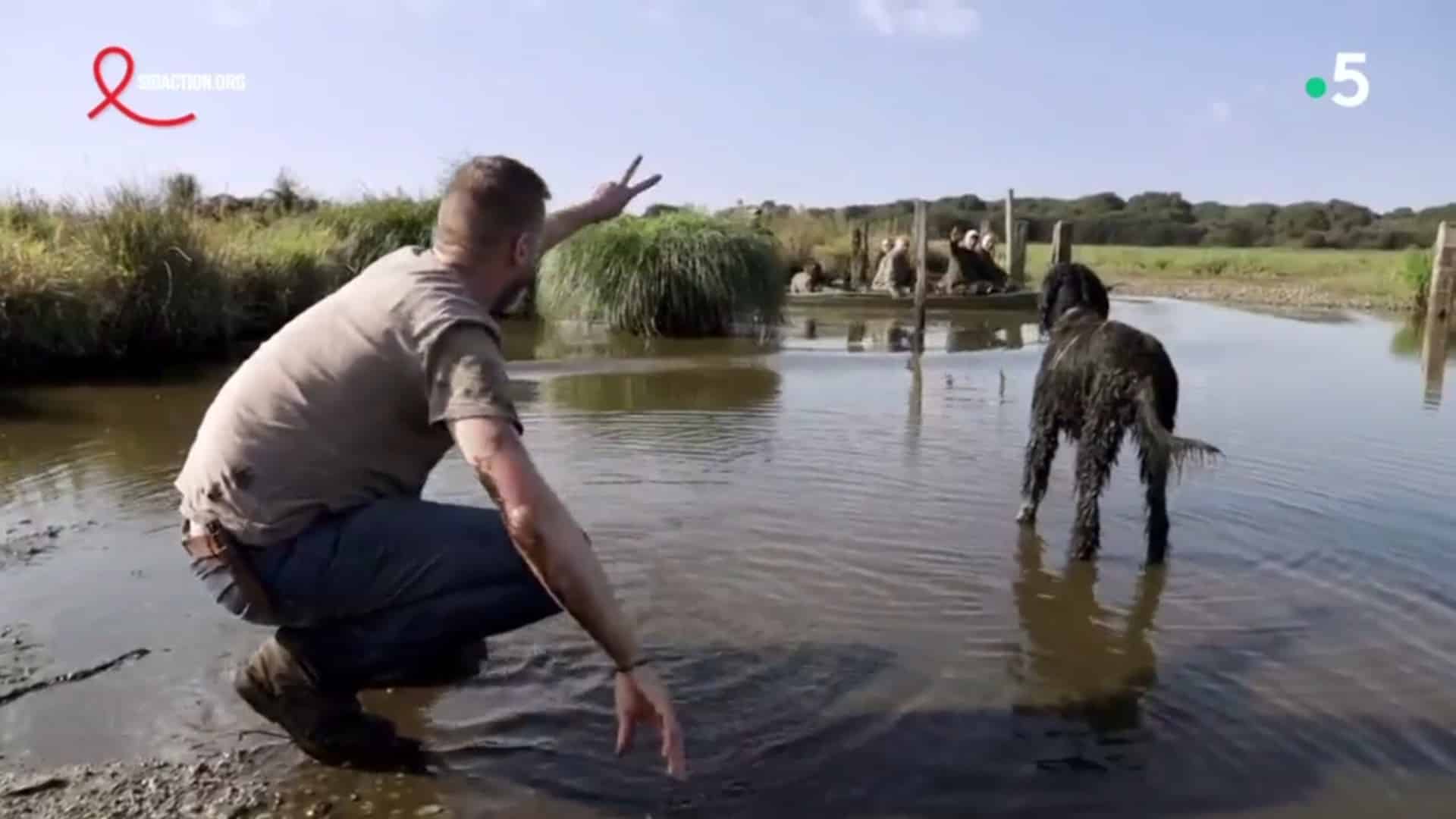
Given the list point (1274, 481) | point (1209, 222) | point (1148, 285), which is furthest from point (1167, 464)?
point (1209, 222)

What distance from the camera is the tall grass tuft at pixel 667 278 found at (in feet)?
57.9

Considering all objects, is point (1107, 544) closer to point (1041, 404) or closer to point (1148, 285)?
point (1041, 404)

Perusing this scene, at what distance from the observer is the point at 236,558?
10.4ft

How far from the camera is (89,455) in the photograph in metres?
7.83

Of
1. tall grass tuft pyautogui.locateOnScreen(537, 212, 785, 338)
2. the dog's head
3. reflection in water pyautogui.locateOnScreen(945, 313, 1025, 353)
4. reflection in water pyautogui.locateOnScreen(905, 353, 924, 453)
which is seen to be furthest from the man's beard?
tall grass tuft pyautogui.locateOnScreen(537, 212, 785, 338)

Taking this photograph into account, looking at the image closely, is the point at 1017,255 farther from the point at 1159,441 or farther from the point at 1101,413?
the point at 1159,441

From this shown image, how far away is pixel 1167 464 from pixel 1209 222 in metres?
61.0

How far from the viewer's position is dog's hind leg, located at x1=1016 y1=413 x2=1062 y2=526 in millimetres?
6422

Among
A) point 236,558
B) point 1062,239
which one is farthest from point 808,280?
point 236,558

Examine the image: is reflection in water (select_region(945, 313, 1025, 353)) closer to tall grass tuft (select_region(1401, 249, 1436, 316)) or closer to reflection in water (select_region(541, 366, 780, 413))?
reflection in water (select_region(541, 366, 780, 413))

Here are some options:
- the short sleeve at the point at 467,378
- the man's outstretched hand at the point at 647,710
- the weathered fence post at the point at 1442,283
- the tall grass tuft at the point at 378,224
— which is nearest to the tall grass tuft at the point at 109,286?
the tall grass tuft at the point at 378,224

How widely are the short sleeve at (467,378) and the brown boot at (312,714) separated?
1.00m

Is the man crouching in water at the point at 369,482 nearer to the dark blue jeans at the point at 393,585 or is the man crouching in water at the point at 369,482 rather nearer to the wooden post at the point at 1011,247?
the dark blue jeans at the point at 393,585

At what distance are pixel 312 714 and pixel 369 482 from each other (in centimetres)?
69
